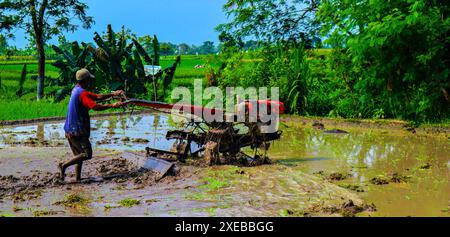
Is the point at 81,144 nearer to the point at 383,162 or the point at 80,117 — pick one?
the point at 80,117

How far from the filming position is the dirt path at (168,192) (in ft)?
20.4

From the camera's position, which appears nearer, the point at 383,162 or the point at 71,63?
the point at 383,162

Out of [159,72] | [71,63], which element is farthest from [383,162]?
[71,63]

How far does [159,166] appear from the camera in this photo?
8.16 m

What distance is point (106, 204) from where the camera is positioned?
6.55 m

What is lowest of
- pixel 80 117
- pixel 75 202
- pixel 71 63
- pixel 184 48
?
pixel 75 202

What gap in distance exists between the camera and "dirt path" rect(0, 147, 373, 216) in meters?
6.23

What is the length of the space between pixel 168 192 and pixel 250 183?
1.03 metres

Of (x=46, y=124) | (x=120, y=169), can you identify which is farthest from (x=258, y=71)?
(x=120, y=169)

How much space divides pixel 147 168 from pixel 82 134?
1099 mm

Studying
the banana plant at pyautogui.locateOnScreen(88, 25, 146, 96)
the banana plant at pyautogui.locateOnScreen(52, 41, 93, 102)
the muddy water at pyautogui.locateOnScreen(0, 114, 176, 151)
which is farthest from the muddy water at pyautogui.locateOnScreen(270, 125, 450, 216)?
the banana plant at pyautogui.locateOnScreen(52, 41, 93, 102)

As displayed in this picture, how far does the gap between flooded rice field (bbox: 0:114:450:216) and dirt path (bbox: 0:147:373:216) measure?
0.04 ft

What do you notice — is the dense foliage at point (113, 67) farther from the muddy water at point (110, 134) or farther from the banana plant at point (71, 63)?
the muddy water at point (110, 134)
